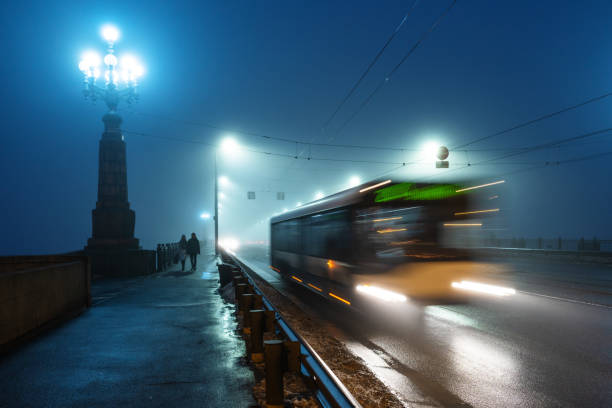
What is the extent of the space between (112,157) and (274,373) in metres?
20.9

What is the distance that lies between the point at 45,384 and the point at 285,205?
88.8 m

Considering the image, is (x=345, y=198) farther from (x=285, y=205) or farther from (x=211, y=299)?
(x=285, y=205)

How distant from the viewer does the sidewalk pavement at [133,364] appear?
4047mm

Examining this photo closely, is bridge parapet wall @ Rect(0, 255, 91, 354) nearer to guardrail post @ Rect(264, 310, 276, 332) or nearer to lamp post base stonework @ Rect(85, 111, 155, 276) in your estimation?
guardrail post @ Rect(264, 310, 276, 332)

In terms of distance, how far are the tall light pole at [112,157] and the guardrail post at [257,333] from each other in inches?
666

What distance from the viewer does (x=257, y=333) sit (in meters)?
5.19

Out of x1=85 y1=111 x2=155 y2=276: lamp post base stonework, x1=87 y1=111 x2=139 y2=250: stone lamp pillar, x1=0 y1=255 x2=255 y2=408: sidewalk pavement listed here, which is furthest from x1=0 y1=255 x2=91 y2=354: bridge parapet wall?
x1=87 y1=111 x2=139 y2=250: stone lamp pillar

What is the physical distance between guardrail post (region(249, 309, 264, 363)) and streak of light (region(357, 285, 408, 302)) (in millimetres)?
3494

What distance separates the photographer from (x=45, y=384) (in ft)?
14.6

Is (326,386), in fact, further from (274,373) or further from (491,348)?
(491,348)

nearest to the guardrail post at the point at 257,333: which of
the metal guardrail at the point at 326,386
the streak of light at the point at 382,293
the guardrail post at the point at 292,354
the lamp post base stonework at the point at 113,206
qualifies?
the metal guardrail at the point at 326,386

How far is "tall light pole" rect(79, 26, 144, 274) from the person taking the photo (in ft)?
67.5

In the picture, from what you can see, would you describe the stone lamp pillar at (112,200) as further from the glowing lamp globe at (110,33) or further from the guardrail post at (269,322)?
the guardrail post at (269,322)

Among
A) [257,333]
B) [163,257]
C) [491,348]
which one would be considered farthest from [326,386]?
[163,257]
